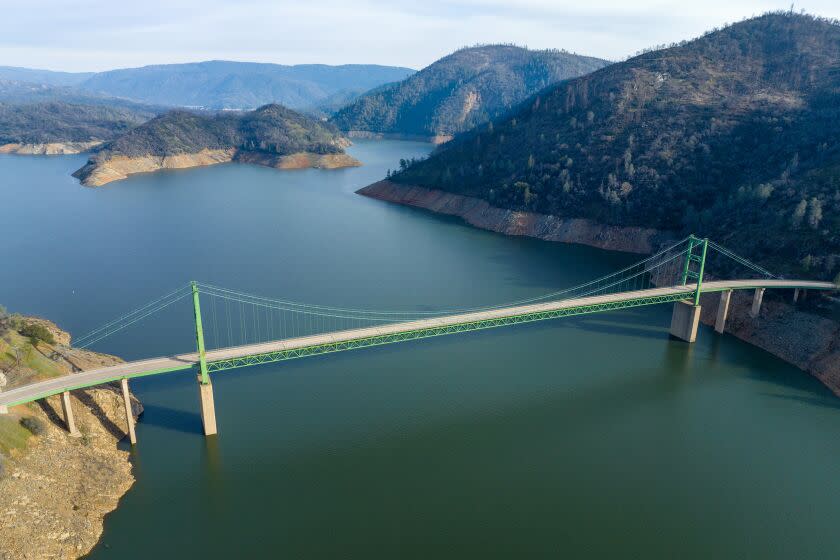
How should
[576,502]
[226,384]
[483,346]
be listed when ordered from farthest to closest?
[483,346]
[226,384]
[576,502]

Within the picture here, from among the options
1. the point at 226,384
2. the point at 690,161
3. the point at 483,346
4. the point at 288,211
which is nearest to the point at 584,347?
the point at 483,346

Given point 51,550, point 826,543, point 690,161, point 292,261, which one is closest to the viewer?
point 51,550

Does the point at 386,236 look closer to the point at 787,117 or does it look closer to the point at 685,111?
the point at 685,111

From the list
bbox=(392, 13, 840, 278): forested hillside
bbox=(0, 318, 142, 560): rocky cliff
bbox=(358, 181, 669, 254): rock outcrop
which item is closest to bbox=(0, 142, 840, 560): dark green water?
bbox=(0, 318, 142, 560): rocky cliff

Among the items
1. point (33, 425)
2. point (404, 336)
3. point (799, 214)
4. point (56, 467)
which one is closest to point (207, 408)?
point (56, 467)

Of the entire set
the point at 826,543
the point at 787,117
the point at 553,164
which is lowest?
the point at 826,543

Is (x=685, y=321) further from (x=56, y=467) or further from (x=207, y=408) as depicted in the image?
(x=56, y=467)

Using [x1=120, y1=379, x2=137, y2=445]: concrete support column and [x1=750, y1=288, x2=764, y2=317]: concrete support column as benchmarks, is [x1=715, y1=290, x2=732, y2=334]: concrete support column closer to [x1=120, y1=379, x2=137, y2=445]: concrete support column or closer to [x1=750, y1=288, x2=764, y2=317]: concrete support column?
[x1=750, y1=288, x2=764, y2=317]: concrete support column

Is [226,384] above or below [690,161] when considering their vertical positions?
below
